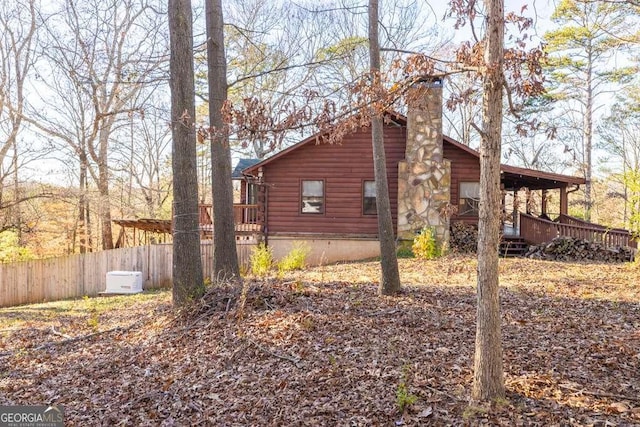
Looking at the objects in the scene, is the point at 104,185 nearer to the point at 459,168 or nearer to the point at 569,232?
the point at 459,168

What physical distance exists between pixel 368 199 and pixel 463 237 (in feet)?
10.9

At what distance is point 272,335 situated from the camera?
529cm

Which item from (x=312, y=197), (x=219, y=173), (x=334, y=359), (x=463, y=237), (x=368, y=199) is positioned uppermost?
(x=219, y=173)

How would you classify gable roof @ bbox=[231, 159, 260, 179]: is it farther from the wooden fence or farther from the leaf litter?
the leaf litter

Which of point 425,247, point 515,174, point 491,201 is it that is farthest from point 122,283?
point 515,174

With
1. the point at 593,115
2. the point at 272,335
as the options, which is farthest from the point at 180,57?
the point at 593,115

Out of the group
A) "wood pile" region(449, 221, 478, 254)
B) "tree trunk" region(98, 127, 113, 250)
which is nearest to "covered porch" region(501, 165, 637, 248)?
"wood pile" region(449, 221, 478, 254)

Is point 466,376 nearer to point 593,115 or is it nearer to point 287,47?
point 287,47

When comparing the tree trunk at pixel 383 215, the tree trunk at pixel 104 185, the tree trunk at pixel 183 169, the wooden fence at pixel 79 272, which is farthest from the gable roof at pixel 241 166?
the tree trunk at pixel 383 215

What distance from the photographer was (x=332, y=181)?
580 inches

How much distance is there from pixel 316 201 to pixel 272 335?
32.2 ft

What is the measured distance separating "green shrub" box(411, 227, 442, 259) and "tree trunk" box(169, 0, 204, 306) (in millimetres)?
7283

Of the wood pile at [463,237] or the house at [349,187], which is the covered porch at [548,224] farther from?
the wood pile at [463,237]

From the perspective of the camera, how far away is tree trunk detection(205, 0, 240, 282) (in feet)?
25.2
